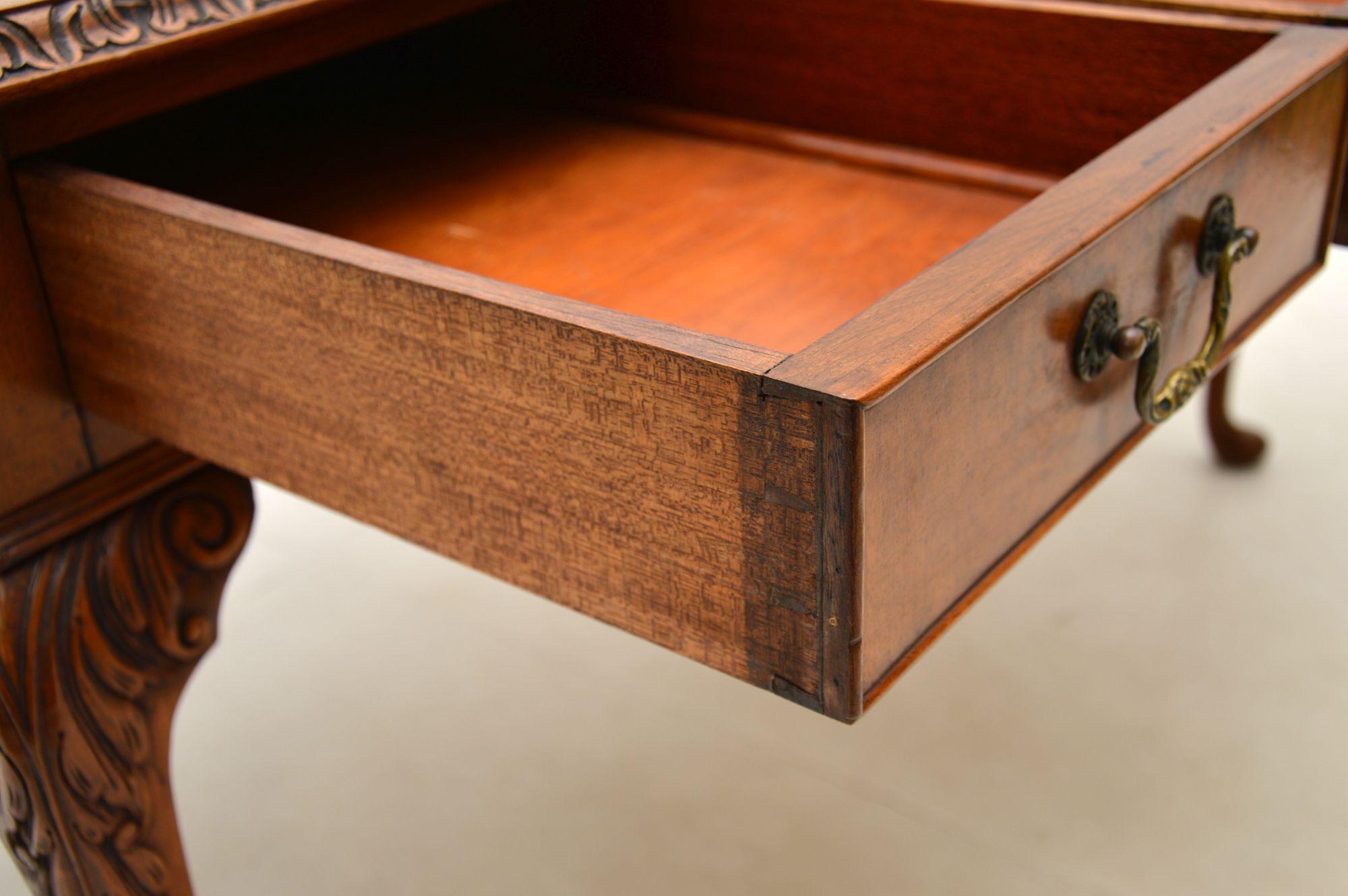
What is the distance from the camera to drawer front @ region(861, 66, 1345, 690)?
479 millimetres

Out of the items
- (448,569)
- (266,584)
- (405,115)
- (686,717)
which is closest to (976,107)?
(405,115)

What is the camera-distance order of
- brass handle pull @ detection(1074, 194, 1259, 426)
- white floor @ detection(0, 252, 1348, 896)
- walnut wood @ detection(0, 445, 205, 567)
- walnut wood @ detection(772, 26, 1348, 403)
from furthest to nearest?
white floor @ detection(0, 252, 1348, 896) → walnut wood @ detection(0, 445, 205, 567) → brass handle pull @ detection(1074, 194, 1259, 426) → walnut wood @ detection(772, 26, 1348, 403)

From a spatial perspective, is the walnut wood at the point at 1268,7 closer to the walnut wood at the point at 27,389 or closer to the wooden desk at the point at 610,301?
the wooden desk at the point at 610,301

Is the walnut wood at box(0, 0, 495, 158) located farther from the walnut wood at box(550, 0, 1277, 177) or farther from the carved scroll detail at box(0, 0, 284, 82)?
the walnut wood at box(550, 0, 1277, 177)

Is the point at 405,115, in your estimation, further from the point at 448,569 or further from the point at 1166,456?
the point at 1166,456

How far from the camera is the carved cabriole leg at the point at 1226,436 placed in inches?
53.0

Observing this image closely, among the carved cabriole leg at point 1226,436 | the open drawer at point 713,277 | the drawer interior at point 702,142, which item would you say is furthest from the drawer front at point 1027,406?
the carved cabriole leg at point 1226,436

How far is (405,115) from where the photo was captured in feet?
3.16

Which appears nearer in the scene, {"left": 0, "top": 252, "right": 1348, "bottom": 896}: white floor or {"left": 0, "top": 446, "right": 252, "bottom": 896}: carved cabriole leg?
{"left": 0, "top": 446, "right": 252, "bottom": 896}: carved cabriole leg

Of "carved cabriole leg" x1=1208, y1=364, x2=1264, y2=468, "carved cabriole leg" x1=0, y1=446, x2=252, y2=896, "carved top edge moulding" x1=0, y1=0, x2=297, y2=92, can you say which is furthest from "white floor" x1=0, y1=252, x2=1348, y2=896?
"carved top edge moulding" x1=0, y1=0, x2=297, y2=92

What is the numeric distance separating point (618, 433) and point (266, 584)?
905 millimetres

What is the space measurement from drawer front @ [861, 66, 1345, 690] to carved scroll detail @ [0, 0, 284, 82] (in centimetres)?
→ 38

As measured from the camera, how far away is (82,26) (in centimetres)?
62

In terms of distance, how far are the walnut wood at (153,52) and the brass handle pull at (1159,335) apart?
385 mm
